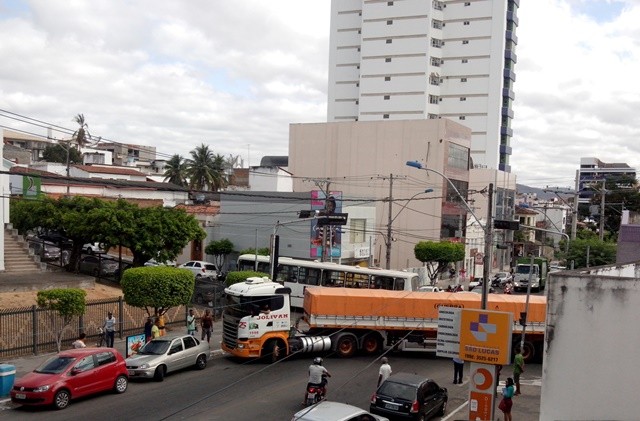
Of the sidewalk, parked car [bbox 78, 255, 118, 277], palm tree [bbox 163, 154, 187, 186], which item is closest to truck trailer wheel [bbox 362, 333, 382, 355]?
the sidewalk

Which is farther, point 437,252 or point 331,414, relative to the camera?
point 437,252

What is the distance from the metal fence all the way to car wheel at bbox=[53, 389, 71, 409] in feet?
21.0

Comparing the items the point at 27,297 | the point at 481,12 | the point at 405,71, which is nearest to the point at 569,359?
the point at 27,297

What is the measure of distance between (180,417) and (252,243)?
111 feet

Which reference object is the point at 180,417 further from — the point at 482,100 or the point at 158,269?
the point at 482,100

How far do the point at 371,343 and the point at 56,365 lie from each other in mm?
12595

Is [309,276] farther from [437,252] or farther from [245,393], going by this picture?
[437,252]

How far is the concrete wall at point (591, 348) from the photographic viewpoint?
492 inches

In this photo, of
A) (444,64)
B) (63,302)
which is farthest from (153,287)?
(444,64)

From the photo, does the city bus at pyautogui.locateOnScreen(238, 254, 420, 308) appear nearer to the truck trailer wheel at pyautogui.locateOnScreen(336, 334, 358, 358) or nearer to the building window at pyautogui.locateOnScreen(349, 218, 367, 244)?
the truck trailer wheel at pyautogui.locateOnScreen(336, 334, 358, 358)

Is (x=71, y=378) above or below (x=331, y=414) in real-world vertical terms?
below

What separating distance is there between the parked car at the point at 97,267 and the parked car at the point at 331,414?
102 ft

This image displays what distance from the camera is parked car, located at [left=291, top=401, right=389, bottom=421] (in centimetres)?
1371

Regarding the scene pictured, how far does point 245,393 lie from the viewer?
2056 cm
